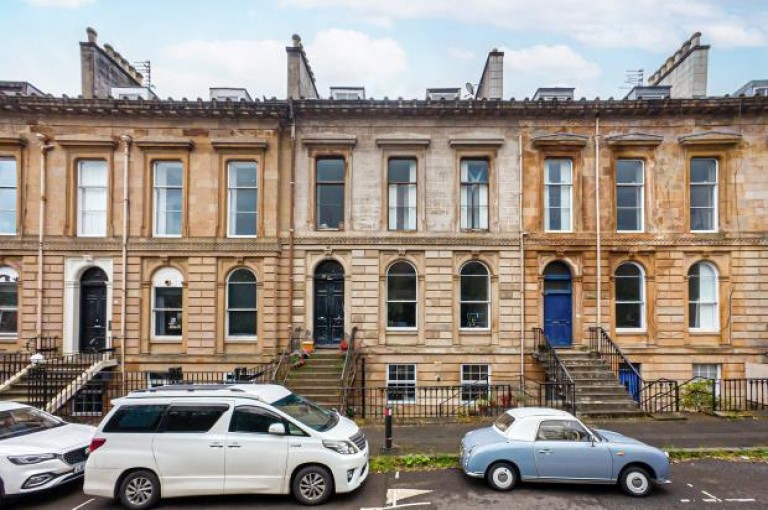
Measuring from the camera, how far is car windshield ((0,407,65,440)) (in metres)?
8.74

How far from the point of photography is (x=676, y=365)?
53.6 feet

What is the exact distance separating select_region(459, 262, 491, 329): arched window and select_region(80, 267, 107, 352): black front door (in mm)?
13151

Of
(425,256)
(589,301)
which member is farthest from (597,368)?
(425,256)

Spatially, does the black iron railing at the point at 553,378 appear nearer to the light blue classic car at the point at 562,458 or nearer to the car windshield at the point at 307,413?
the light blue classic car at the point at 562,458

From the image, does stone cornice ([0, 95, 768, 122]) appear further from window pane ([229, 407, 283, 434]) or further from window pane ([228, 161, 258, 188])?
window pane ([229, 407, 283, 434])

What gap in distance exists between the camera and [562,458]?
832cm

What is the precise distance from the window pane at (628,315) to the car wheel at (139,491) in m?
15.5

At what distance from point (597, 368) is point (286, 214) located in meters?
11.9

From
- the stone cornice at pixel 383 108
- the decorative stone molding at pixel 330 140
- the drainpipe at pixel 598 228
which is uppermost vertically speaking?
the stone cornice at pixel 383 108

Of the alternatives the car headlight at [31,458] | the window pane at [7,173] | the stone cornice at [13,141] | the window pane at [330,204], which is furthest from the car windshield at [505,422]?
the window pane at [7,173]

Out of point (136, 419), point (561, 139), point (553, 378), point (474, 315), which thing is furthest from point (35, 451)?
point (561, 139)

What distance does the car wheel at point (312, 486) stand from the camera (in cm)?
784

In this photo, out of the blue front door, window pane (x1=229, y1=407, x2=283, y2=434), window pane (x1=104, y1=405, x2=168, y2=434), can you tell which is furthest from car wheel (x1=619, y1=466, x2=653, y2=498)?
the blue front door

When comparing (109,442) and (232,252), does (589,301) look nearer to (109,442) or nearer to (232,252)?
(232,252)
